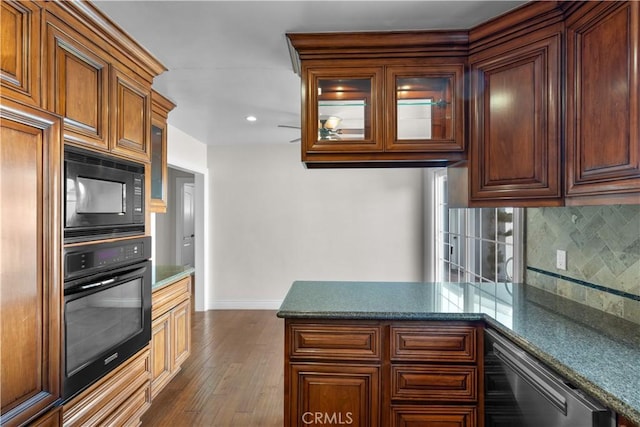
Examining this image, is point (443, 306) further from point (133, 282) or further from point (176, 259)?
point (176, 259)

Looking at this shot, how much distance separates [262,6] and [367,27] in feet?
1.98

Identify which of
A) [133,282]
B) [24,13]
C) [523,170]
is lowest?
[133,282]

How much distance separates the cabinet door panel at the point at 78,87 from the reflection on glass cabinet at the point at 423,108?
1.60 metres

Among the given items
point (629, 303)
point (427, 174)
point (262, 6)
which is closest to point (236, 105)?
point (262, 6)

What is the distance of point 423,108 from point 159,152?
2262mm

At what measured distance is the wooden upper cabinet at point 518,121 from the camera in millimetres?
1643

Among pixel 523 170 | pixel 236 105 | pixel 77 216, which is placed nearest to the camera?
pixel 77 216

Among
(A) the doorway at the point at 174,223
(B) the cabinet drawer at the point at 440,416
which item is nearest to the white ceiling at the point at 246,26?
(B) the cabinet drawer at the point at 440,416

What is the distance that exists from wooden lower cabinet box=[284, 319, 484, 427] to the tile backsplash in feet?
2.22

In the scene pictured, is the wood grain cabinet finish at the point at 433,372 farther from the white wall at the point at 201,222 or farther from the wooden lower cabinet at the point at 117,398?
the white wall at the point at 201,222

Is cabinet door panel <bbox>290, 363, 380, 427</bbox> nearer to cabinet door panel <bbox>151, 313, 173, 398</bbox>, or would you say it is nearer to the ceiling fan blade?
cabinet door panel <bbox>151, 313, 173, 398</bbox>

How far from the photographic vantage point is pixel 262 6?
1.64m

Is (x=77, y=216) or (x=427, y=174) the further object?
(x=427, y=174)

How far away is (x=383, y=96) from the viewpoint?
77.6 inches
